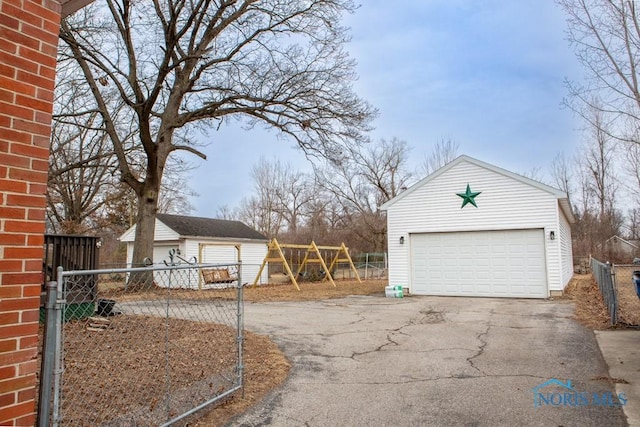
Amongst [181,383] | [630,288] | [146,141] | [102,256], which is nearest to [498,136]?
[630,288]

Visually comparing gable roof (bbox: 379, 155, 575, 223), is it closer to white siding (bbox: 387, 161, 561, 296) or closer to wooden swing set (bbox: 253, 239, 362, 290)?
white siding (bbox: 387, 161, 561, 296)

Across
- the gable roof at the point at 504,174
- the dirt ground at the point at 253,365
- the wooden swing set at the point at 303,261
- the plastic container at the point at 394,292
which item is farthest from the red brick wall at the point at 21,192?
the wooden swing set at the point at 303,261

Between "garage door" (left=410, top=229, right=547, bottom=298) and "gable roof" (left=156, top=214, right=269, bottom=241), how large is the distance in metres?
11.2

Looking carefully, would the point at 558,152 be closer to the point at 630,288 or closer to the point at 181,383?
the point at 630,288

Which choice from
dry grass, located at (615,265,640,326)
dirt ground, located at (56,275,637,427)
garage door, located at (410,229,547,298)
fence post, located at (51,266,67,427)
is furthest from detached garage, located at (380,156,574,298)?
fence post, located at (51,266,67,427)

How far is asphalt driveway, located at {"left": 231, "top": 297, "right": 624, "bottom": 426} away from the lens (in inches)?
151

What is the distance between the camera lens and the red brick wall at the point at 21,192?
2.05m

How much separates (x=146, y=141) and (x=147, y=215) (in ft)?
9.70

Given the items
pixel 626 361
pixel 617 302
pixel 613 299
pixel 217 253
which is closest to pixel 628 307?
pixel 617 302

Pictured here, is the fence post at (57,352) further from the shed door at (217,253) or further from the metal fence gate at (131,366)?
the shed door at (217,253)

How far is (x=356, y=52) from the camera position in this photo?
48.1 ft

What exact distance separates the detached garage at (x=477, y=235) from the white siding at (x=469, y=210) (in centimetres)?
3

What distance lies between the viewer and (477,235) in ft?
45.6

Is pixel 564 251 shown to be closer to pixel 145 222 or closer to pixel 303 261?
pixel 303 261
